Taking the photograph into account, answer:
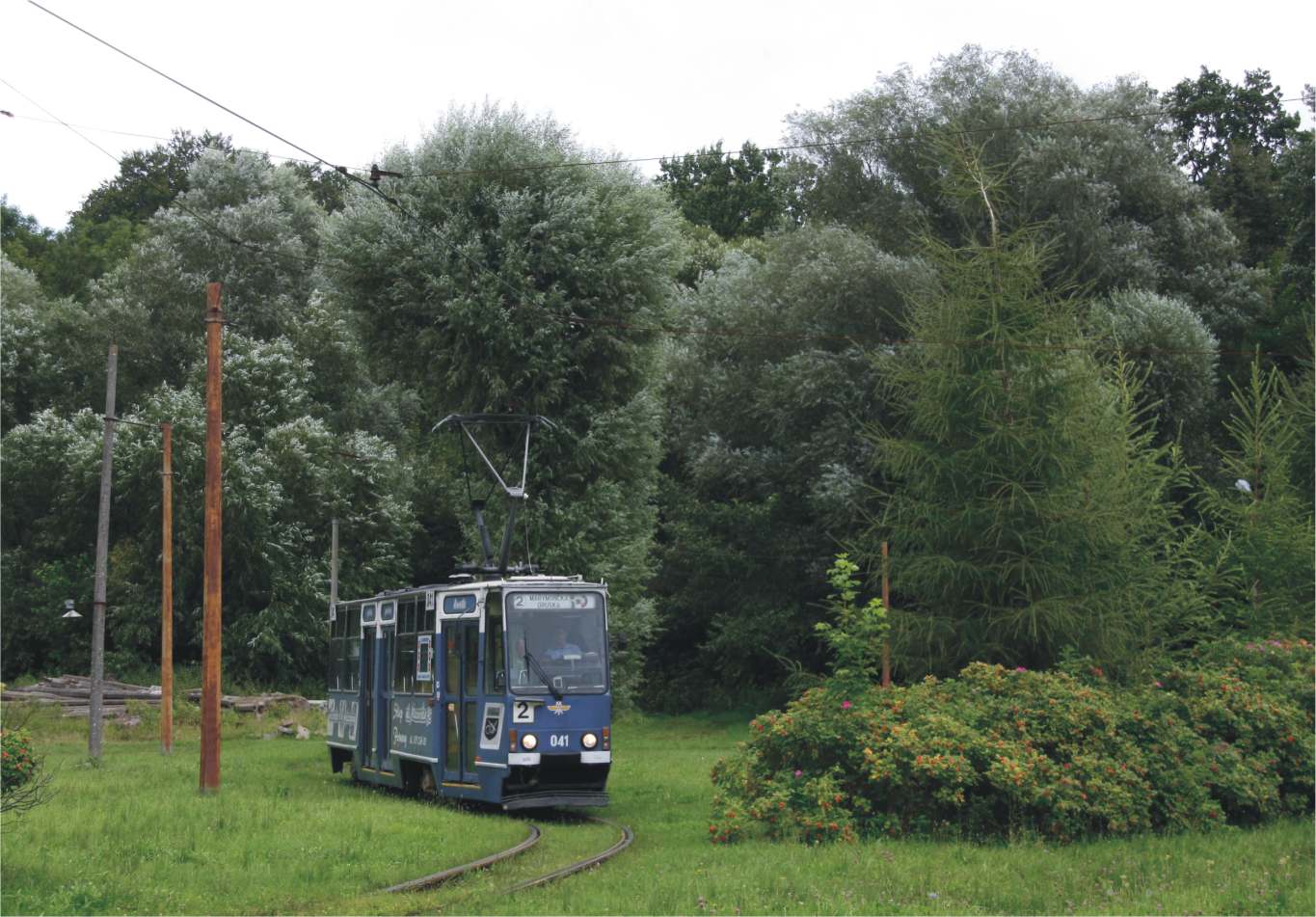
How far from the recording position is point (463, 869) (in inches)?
563

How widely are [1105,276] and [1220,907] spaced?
32768 millimetres

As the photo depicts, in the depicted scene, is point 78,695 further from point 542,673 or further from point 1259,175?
point 1259,175

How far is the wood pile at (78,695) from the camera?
41.3 metres

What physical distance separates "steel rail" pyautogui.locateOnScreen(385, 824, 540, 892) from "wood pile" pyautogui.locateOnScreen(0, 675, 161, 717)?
92.1 feet

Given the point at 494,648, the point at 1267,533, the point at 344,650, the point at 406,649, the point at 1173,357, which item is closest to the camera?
the point at 494,648

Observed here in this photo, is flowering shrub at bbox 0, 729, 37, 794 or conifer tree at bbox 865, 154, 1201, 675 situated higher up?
conifer tree at bbox 865, 154, 1201, 675


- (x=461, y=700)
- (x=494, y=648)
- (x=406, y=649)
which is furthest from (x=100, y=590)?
(x=494, y=648)

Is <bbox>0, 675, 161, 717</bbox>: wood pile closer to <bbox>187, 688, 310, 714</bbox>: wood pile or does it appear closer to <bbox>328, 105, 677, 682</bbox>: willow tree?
<bbox>187, 688, 310, 714</bbox>: wood pile

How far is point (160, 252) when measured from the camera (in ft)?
176

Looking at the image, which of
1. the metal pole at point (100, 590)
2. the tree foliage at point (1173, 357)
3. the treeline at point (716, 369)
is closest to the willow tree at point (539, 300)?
the treeline at point (716, 369)

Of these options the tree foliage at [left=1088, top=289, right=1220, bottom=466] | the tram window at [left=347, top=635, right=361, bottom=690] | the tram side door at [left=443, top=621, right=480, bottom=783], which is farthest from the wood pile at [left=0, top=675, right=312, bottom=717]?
the tree foliage at [left=1088, top=289, right=1220, bottom=466]

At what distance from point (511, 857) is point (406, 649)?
7.51 metres

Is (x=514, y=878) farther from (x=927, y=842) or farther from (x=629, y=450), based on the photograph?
(x=629, y=450)

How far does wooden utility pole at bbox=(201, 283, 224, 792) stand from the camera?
2027 centimetres
